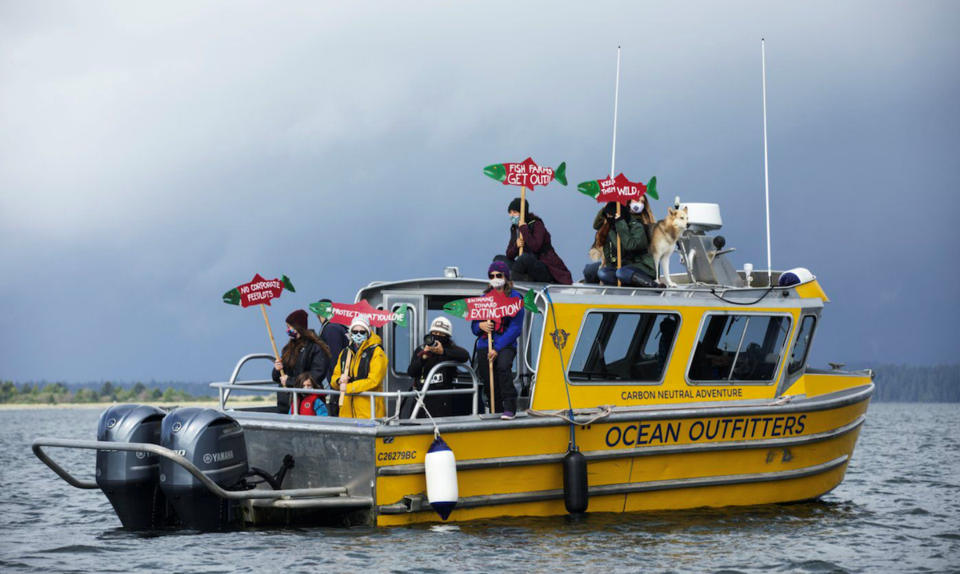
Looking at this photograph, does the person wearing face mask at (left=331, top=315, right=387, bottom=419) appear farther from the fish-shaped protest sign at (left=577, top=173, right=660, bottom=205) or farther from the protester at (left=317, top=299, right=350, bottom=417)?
the fish-shaped protest sign at (left=577, top=173, right=660, bottom=205)

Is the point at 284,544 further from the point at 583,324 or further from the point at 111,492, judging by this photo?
the point at 583,324

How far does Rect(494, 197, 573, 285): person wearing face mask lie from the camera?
1229cm

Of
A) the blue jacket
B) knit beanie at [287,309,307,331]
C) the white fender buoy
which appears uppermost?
knit beanie at [287,309,307,331]

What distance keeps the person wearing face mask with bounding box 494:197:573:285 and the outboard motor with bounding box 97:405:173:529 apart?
4.19m

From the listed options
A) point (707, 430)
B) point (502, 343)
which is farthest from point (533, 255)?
point (707, 430)

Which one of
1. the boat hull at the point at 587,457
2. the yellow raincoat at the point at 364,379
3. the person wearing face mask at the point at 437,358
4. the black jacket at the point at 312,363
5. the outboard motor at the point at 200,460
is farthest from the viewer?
the black jacket at the point at 312,363

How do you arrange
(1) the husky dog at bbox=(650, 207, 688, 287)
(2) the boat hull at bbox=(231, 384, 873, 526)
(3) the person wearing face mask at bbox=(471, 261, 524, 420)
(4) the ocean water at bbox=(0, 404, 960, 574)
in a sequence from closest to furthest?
(4) the ocean water at bbox=(0, 404, 960, 574) → (2) the boat hull at bbox=(231, 384, 873, 526) → (3) the person wearing face mask at bbox=(471, 261, 524, 420) → (1) the husky dog at bbox=(650, 207, 688, 287)

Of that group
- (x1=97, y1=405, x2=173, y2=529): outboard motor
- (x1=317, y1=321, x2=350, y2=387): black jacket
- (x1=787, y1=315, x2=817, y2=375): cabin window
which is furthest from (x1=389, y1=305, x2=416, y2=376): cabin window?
(x1=787, y1=315, x2=817, y2=375): cabin window

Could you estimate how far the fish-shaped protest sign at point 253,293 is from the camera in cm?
1260

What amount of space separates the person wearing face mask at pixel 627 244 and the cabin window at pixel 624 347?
1.96 feet

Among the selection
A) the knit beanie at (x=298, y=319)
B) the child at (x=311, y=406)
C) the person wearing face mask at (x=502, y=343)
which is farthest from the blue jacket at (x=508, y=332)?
the knit beanie at (x=298, y=319)

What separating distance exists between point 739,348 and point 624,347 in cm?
158

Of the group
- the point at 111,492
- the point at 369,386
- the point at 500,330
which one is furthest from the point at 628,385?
the point at 111,492

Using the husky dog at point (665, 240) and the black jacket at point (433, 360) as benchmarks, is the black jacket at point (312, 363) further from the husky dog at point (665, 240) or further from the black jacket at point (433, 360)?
the husky dog at point (665, 240)
